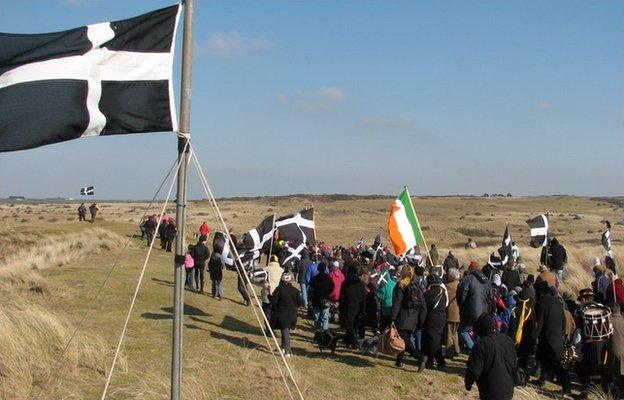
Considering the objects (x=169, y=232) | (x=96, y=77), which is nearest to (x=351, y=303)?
(x=96, y=77)

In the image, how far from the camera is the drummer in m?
10.2

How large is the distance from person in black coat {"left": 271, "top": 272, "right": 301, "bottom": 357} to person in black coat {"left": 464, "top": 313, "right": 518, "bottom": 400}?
209 inches

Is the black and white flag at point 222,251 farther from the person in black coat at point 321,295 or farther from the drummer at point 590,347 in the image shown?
the drummer at point 590,347

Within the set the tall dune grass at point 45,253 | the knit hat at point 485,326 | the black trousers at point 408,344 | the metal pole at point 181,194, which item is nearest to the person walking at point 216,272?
the tall dune grass at point 45,253

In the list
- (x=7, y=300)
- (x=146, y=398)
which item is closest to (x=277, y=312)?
(x=146, y=398)

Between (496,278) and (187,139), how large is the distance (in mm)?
11544

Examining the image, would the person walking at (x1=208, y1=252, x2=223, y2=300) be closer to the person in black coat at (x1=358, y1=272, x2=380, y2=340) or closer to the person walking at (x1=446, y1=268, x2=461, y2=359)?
the person in black coat at (x1=358, y1=272, x2=380, y2=340)

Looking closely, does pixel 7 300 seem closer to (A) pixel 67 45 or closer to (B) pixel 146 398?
(B) pixel 146 398

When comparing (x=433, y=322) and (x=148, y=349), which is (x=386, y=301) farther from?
(x=148, y=349)

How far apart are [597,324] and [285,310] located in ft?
18.4

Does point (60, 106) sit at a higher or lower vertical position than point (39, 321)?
higher

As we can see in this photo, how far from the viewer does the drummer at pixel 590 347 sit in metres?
10.2

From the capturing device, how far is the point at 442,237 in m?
57.6

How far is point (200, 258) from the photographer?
1939 cm
